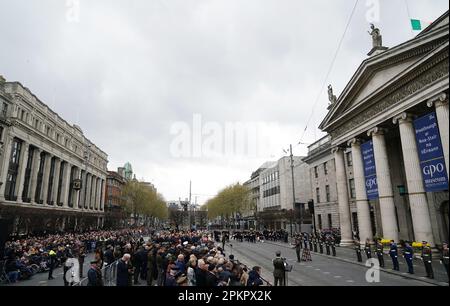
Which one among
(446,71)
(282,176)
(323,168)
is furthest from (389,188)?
(282,176)

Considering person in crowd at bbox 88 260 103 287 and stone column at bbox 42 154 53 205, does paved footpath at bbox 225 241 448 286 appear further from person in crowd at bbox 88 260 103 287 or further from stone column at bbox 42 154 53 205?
stone column at bbox 42 154 53 205

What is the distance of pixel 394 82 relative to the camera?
64.2 feet

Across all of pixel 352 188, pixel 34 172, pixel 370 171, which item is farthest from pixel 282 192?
pixel 34 172

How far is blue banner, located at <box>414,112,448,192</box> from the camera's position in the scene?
15.8 meters

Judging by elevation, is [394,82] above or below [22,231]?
above

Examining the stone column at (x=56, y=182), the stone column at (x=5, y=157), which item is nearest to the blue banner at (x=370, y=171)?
the stone column at (x=5, y=157)

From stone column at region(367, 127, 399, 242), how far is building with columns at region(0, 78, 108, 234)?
101 feet

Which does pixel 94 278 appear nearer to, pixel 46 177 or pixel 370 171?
pixel 370 171

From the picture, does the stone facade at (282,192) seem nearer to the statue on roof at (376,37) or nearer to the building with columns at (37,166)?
the statue on roof at (376,37)

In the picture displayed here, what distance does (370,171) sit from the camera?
23172 mm

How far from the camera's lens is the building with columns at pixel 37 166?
34.4 metres

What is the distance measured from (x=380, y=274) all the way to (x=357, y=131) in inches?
545

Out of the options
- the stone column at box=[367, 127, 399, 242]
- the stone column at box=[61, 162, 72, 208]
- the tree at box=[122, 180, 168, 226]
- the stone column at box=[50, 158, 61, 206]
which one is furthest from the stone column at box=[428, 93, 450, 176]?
the tree at box=[122, 180, 168, 226]
